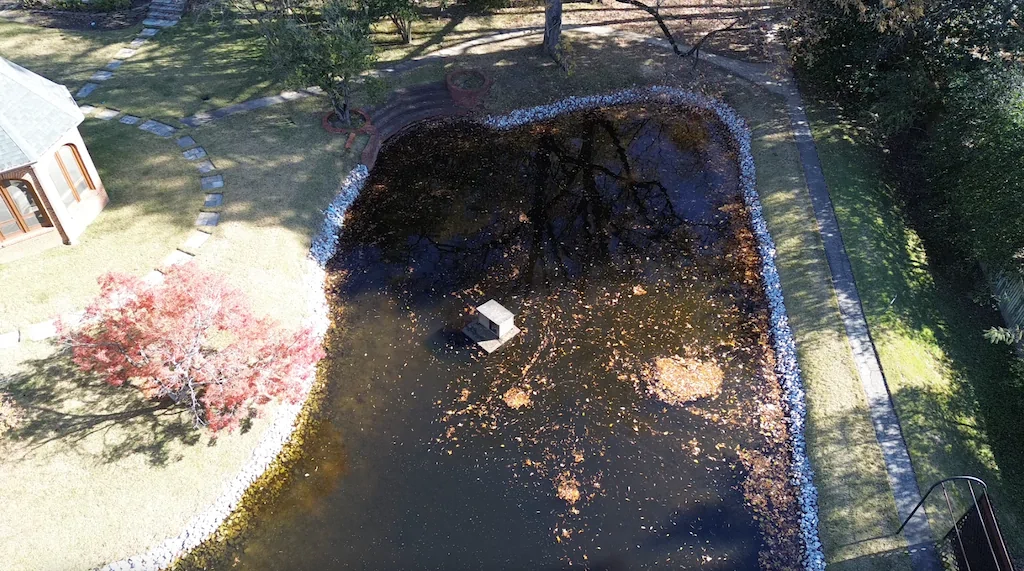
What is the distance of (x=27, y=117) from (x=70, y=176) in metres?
1.79

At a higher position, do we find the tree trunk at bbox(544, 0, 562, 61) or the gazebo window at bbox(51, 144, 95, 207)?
the tree trunk at bbox(544, 0, 562, 61)

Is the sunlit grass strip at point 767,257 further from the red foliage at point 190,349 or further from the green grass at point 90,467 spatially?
the green grass at point 90,467

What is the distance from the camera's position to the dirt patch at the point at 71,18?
26.7 m

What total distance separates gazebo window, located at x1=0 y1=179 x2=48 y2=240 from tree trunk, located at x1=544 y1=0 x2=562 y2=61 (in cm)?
1816

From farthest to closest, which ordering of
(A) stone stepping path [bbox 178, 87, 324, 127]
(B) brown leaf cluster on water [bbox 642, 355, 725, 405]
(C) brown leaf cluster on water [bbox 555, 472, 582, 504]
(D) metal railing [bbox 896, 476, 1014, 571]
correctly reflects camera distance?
(A) stone stepping path [bbox 178, 87, 324, 127]
(B) brown leaf cluster on water [bbox 642, 355, 725, 405]
(C) brown leaf cluster on water [bbox 555, 472, 582, 504]
(D) metal railing [bbox 896, 476, 1014, 571]

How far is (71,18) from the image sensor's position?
2717 cm

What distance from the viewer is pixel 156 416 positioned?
14.7m

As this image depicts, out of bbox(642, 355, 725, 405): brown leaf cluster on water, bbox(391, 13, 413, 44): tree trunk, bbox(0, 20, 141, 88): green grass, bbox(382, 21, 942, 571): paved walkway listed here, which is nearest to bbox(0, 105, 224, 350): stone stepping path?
bbox(0, 20, 141, 88): green grass

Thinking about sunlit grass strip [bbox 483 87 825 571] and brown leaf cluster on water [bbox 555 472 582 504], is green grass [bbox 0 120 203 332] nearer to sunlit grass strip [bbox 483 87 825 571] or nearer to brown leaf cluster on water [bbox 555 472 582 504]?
sunlit grass strip [bbox 483 87 825 571]

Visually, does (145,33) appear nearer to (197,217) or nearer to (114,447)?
(197,217)

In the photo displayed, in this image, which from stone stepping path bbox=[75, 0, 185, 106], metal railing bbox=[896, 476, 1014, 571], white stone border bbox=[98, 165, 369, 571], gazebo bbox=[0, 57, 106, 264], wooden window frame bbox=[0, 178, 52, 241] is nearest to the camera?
metal railing bbox=[896, 476, 1014, 571]

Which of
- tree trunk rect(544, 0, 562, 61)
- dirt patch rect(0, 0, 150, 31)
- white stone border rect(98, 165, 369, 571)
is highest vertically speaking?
tree trunk rect(544, 0, 562, 61)

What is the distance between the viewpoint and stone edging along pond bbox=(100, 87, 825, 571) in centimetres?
1292

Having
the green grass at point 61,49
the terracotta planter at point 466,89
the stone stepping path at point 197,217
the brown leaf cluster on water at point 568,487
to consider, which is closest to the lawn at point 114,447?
the stone stepping path at point 197,217
